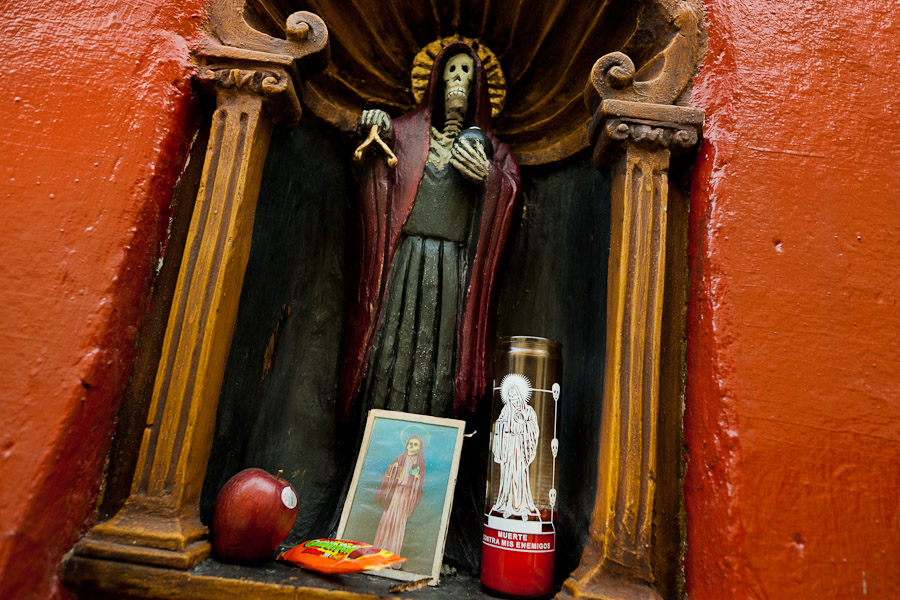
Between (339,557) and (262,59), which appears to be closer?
(339,557)

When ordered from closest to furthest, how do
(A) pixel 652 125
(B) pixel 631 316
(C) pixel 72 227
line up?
(C) pixel 72 227, (B) pixel 631 316, (A) pixel 652 125

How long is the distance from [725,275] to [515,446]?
1.96ft

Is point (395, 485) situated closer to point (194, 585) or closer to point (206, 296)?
point (194, 585)

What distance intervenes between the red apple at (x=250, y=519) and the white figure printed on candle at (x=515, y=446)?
46 centimetres

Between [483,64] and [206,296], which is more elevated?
[483,64]

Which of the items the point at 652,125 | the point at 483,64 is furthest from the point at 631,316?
the point at 483,64

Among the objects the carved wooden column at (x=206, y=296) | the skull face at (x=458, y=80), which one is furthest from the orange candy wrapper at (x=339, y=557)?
the skull face at (x=458, y=80)

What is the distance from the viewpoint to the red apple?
1.23 metres

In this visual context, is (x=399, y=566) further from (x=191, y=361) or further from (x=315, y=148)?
(x=315, y=148)

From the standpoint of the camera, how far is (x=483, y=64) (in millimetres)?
2092

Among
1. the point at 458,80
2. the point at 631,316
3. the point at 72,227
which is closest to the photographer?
the point at 72,227

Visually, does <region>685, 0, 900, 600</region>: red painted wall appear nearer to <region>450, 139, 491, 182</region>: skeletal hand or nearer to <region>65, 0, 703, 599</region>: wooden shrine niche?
<region>65, 0, 703, 599</region>: wooden shrine niche

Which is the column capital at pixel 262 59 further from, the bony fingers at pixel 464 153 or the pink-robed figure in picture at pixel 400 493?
the pink-robed figure in picture at pixel 400 493

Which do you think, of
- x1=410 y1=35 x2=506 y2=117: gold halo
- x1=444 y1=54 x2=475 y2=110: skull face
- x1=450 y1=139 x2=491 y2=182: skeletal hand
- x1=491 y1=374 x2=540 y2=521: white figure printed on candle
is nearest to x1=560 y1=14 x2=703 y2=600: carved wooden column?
x1=491 y1=374 x2=540 y2=521: white figure printed on candle
